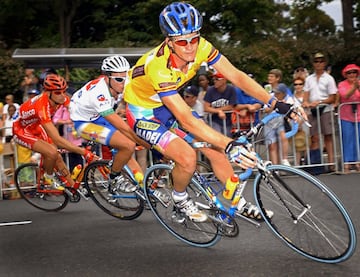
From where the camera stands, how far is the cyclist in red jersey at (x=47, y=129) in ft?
25.8

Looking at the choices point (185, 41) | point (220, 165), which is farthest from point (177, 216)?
point (185, 41)

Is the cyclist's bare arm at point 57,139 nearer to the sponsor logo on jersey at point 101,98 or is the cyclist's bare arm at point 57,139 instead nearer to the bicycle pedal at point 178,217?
the sponsor logo on jersey at point 101,98

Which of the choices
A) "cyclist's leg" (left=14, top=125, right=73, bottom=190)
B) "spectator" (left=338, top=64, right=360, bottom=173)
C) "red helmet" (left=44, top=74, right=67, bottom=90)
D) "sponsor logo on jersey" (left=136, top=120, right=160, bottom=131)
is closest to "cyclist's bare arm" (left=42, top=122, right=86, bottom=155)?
"cyclist's leg" (left=14, top=125, right=73, bottom=190)

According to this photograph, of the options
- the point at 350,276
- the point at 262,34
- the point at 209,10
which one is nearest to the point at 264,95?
the point at 350,276

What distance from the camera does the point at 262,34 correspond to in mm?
27109

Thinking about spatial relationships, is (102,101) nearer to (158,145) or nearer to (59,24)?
(158,145)

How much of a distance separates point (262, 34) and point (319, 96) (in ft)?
56.3

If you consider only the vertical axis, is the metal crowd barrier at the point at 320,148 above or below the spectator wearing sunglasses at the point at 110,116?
below

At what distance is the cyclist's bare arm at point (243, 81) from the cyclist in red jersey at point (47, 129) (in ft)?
9.03

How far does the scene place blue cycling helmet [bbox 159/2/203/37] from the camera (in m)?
5.19

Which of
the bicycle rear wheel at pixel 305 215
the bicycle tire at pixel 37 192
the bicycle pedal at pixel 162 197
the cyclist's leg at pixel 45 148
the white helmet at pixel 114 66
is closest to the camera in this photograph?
the bicycle rear wheel at pixel 305 215

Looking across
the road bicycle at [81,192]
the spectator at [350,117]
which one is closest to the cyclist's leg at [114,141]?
the road bicycle at [81,192]

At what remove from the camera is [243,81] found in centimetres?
561

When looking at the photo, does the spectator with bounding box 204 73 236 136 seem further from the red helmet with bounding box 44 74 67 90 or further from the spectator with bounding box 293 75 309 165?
the red helmet with bounding box 44 74 67 90
